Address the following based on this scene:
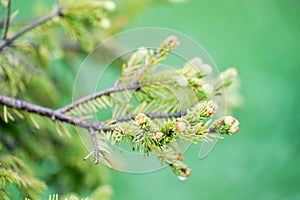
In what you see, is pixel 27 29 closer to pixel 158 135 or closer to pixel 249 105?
pixel 158 135

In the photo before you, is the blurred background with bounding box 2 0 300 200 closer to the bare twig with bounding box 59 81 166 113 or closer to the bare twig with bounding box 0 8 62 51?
the bare twig with bounding box 0 8 62 51

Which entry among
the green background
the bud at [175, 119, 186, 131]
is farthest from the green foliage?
A: the green background

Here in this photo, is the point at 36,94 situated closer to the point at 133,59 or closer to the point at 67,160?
A: the point at 67,160

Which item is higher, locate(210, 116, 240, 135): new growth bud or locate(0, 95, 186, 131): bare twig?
locate(0, 95, 186, 131): bare twig

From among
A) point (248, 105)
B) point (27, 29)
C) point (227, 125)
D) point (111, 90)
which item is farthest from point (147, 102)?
point (248, 105)

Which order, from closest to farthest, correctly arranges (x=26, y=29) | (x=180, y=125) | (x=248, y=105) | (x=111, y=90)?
(x=180, y=125)
(x=111, y=90)
(x=26, y=29)
(x=248, y=105)

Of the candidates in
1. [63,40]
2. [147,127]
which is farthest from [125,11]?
[147,127]

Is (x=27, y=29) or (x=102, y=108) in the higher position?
(x=27, y=29)

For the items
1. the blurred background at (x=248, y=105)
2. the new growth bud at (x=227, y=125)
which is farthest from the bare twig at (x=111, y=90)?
the blurred background at (x=248, y=105)

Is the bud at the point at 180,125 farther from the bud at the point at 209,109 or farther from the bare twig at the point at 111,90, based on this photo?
the bare twig at the point at 111,90
